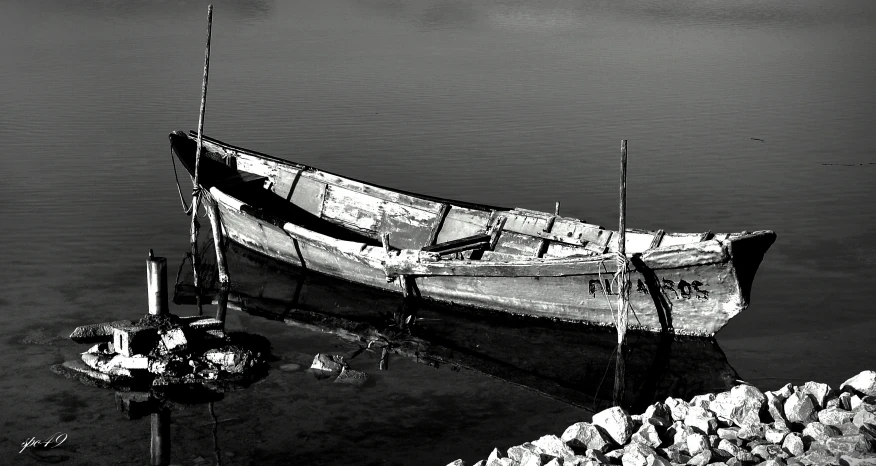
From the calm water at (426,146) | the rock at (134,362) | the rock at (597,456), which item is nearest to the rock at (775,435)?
the rock at (597,456)

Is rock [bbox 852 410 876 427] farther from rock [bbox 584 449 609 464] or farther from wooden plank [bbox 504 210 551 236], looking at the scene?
wooden plank [bbox 504 210 551 236]

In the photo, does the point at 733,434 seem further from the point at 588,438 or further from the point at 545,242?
the point at 545,242

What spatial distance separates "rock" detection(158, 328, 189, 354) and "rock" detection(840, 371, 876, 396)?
6.89 m

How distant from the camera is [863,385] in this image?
356 inches

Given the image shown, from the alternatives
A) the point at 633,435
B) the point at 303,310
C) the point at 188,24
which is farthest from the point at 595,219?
the point at 188,24

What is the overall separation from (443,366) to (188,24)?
100 ft

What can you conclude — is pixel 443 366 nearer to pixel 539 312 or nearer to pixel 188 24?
pixel 539 312

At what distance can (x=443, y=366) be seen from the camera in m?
11.3

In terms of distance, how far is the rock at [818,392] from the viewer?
8828 mm

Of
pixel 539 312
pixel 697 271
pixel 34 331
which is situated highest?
pixel 697 271

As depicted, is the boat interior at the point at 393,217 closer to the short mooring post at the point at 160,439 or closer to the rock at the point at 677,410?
the rock at the point at 677,410

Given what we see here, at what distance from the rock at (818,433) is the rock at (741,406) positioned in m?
0.48

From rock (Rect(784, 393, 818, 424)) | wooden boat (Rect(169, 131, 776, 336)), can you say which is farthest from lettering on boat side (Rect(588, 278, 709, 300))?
rock (Rect(784, 393, 818, 424))

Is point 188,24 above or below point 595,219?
above
